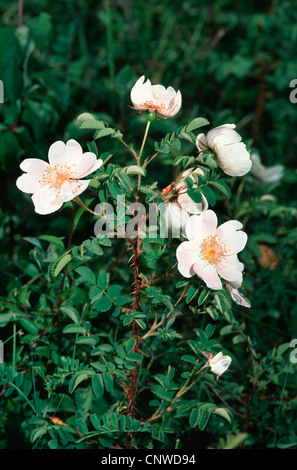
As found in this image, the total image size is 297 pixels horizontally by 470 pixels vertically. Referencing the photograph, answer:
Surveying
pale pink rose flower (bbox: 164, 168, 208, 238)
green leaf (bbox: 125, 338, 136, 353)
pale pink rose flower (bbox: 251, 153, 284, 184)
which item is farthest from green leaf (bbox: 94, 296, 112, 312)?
pale pink rose flower (bbox: 251, 153, 284, 184)

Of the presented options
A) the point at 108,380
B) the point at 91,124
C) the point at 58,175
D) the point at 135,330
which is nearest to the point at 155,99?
the point at 91,124

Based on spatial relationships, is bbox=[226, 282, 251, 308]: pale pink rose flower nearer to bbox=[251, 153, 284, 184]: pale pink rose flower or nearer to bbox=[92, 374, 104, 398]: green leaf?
bbox=[92, 374, 104, 398]: green leaf

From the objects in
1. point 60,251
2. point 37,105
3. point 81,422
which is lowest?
point 81,422

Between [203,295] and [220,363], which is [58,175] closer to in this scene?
→ [203,295]

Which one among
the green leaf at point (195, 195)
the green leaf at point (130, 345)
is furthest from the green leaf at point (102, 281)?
the green leaf at point (195, 195)

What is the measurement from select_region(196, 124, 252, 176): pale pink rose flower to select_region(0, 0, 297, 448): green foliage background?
0.26 m

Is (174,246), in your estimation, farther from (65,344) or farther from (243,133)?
(243,133)

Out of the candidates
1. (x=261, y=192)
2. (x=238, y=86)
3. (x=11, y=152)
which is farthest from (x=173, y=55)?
(x=11, y=152)

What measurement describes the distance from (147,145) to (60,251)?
1093 mm

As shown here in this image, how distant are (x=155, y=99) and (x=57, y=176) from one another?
0.89 feet

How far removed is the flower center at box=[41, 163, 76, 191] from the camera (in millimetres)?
1122

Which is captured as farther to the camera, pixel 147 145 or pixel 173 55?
pixel 173 55

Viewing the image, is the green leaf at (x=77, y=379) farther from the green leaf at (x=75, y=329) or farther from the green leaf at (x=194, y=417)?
the green leaf at (x=194, y=417)

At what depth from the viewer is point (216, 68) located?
2.62 meters
